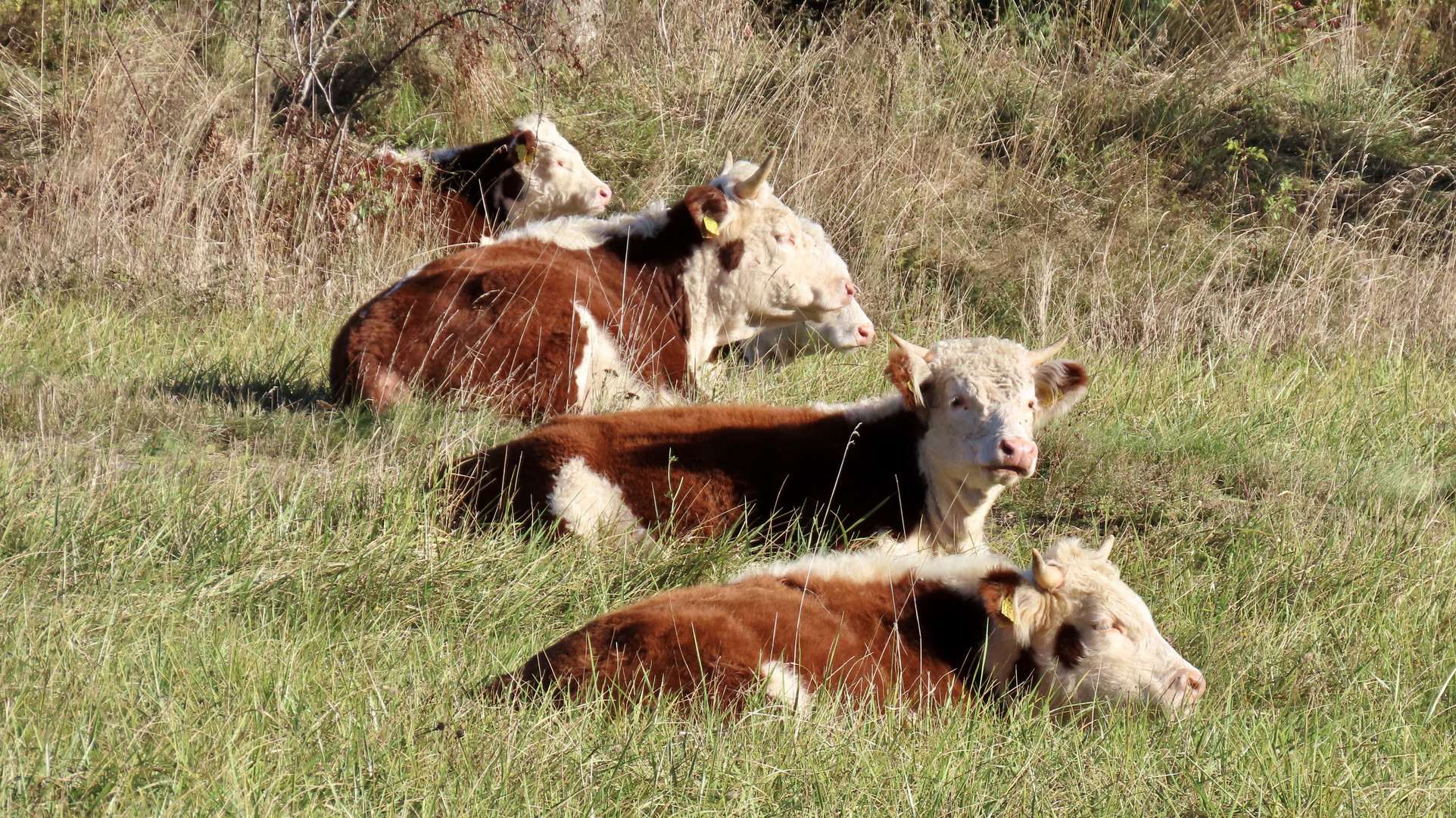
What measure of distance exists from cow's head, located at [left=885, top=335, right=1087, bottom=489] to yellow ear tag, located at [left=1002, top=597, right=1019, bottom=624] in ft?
3.22

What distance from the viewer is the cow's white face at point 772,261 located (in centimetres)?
786

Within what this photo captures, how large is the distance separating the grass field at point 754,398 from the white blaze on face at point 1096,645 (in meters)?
0.12

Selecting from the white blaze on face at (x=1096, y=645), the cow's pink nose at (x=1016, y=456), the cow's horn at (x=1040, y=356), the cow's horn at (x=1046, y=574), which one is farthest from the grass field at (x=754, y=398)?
the cow's horn at (x=1040, y=356)

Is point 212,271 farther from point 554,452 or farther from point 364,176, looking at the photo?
point 554,452

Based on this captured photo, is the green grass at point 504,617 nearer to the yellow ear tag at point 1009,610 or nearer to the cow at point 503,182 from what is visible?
the yellow ear tag at point 1009,610

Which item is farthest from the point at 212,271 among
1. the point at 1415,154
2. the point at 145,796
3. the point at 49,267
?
the point at 1415,154

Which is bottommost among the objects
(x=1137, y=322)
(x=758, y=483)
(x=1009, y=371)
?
(x=1137, y=322)

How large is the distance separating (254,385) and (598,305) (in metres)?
1.73

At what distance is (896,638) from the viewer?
455 cm

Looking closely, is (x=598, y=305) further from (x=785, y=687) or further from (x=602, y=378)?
(x=785, y=687)

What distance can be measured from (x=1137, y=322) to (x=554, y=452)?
569cm

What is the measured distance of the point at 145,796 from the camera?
296 cm

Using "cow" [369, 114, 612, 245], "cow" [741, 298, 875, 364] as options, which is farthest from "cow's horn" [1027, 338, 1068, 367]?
"cow" [369, 114, 612, 245]

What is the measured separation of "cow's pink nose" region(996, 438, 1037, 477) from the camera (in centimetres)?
558
